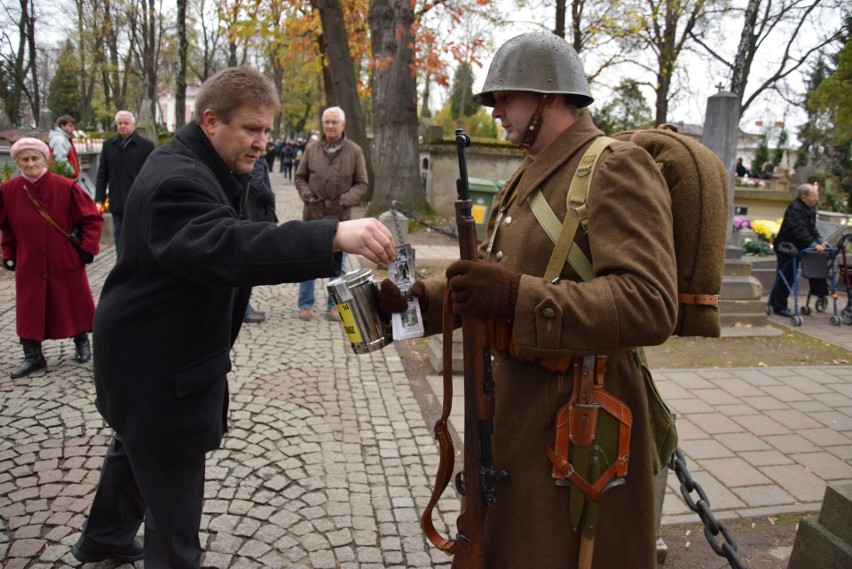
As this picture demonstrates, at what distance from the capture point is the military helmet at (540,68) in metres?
1.98

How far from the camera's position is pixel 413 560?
10.7 feet

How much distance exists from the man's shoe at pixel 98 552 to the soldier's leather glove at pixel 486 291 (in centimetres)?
219

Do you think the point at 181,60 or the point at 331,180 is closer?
the point at 331,180

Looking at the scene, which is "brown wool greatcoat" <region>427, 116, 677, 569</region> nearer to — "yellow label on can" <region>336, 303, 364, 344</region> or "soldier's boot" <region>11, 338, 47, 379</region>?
"yellow label on can" <region>336, 303, 364, 344</region>

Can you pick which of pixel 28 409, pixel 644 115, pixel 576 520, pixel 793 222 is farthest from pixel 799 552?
pixel 644 115

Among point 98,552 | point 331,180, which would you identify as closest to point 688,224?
point 98,552

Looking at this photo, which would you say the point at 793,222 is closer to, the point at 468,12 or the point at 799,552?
the point at 799,552

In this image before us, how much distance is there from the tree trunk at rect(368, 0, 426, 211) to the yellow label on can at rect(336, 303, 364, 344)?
11.3 meters

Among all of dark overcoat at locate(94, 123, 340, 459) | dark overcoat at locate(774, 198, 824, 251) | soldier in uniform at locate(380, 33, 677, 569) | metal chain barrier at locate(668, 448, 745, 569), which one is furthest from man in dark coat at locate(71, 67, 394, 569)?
dark overcoat at locate(774, 198, 824, 251)

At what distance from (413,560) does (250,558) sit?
30.6 inches

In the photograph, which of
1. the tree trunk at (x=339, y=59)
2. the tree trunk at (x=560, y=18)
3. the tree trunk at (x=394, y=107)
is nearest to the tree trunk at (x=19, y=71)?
the tree trunk at (x=339, y=59)

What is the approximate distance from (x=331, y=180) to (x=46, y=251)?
2.94 m

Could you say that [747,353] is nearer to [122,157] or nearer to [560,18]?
[122,157]

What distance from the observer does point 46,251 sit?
18.1 feet
